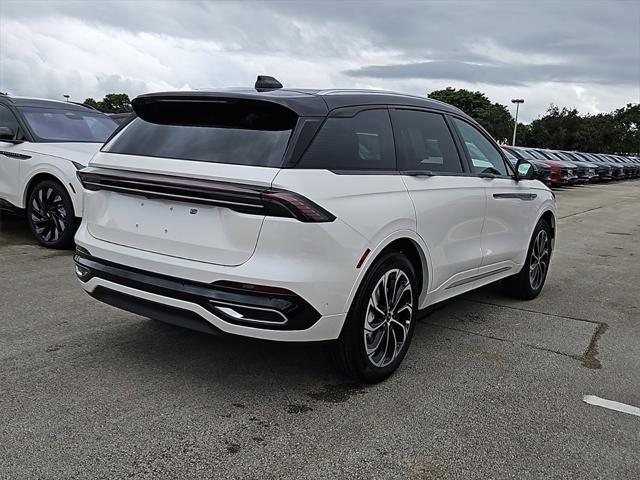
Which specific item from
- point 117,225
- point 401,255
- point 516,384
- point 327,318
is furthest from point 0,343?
point 516,384

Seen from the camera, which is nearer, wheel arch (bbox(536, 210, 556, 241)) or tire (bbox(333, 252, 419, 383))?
tire (bbox(333, 252, 419, 383))

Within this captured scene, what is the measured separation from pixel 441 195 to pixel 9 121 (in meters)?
6.08

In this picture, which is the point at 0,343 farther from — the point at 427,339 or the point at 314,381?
the point at 427,339

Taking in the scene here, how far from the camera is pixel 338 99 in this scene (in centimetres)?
366

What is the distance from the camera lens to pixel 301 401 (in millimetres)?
3514

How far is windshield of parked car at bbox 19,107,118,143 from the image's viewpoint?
25.6 ft

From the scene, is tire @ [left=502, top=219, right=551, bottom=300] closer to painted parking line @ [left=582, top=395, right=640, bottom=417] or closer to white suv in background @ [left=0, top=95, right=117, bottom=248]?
painted parking line @ [left=582, top=395, right=640, bottom=417]

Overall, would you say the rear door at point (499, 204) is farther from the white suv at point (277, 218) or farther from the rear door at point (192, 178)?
the rear door at point (192, 178)

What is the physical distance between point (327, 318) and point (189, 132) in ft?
4.20

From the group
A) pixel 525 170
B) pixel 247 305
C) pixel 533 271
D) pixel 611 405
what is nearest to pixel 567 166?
pixel 533 271

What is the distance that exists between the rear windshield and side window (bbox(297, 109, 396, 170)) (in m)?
0.18

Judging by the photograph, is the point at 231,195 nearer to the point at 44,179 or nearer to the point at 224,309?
the point at 224,309

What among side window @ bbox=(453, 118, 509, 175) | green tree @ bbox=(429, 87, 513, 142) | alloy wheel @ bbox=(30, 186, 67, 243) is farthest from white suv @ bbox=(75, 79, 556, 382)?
green tree @ bbox=(429, 87, 513, 142)

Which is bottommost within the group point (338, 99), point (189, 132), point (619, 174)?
point (619, 174)
